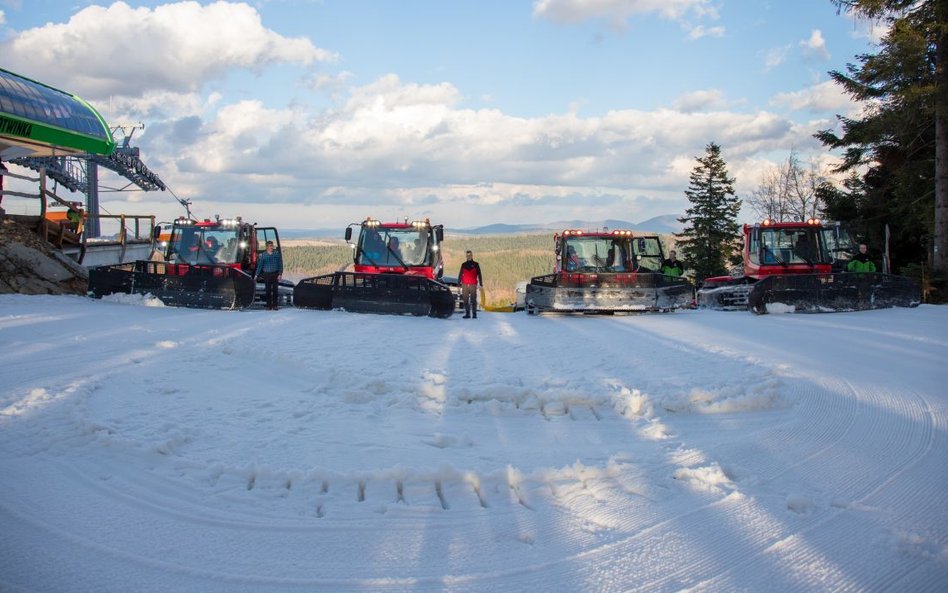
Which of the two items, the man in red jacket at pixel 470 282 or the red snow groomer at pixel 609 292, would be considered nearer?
the man in red jacket at pixel 470 282

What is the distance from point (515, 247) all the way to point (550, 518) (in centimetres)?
11119

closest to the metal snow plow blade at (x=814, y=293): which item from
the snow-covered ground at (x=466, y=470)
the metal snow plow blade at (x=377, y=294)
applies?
the snow-covered ground at (x=466, y=470)

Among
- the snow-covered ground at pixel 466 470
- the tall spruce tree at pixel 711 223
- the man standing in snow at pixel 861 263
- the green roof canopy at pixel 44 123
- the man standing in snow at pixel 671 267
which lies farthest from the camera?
the tall spruce tree at pixel 711 223

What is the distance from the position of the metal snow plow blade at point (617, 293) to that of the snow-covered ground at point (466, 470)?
6.45m

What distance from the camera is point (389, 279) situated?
1480 cm

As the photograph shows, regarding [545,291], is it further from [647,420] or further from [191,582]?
[191,582]

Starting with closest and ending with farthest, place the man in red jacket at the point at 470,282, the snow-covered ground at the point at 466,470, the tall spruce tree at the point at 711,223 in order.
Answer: the snow-covered ground at the point at 466,470, the man in red jacket at the point at 470,282, the tall spruce tree at the point at 711,223

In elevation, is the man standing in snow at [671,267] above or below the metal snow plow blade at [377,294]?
above

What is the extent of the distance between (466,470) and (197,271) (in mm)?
12182

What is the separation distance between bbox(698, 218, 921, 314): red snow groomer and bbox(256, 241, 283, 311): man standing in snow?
34.9ft

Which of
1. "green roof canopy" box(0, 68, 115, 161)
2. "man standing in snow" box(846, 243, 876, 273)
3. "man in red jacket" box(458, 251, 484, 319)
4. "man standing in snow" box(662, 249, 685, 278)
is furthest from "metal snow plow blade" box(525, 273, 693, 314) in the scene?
"green roof canopy" box(0, 68, 115, 161)

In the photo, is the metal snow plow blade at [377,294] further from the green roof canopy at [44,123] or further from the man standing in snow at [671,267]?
the green roof canopy at [44,123]

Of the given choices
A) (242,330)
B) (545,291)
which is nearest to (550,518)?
(242,330)

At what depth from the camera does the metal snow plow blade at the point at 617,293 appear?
15.5 metres
